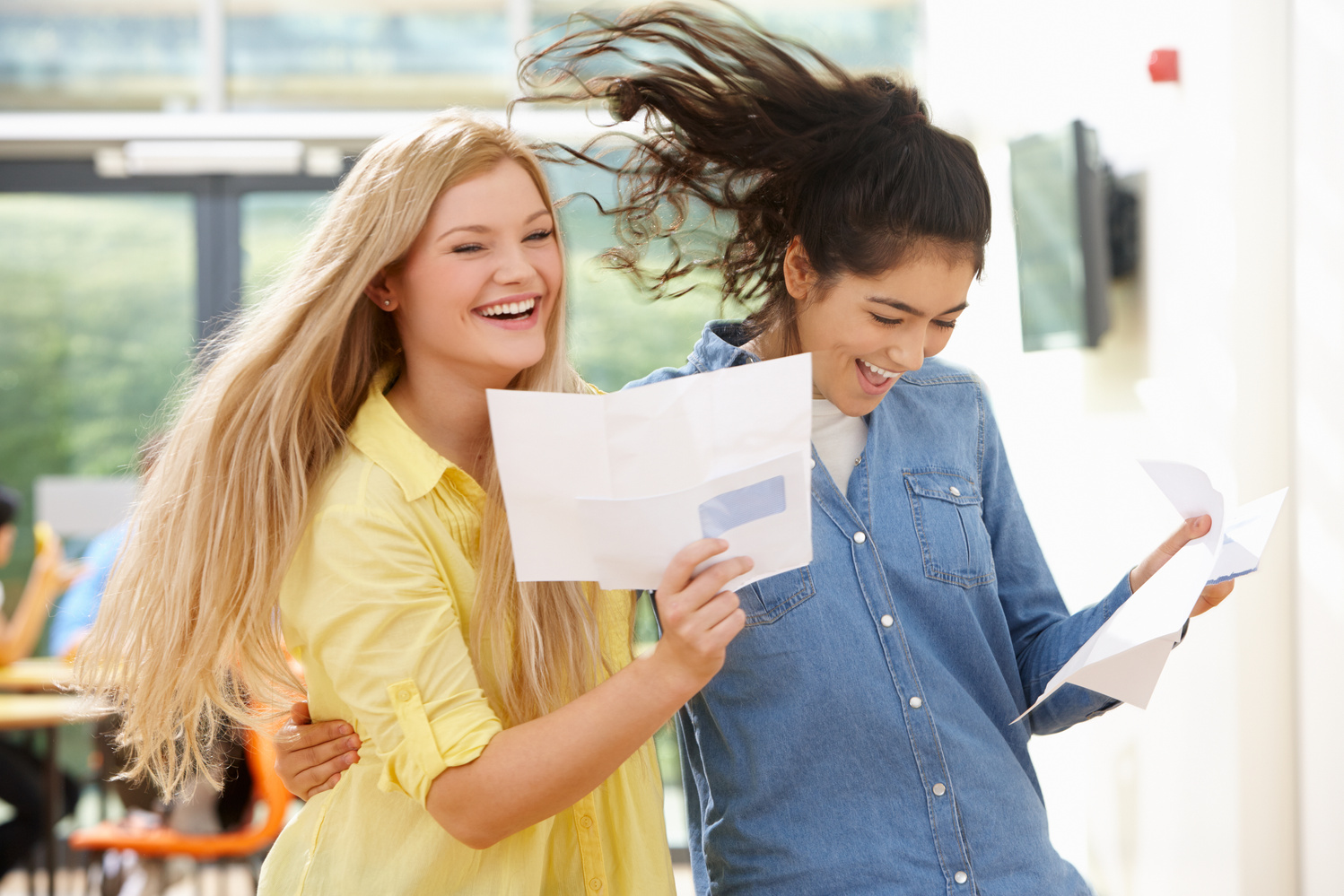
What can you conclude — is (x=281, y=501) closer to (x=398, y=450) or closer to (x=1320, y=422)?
(x=398, y=450)

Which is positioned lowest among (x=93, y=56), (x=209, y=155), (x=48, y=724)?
(x=48, y=724)

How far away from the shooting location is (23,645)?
355 centimetres

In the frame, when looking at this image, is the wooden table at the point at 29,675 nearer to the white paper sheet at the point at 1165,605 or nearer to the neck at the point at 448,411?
the neck at the point at 448,411

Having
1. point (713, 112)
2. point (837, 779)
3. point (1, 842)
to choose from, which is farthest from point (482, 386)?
point (1, 842)

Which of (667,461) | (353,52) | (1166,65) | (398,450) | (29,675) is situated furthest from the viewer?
(353,52)

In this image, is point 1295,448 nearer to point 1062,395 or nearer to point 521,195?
point 1062,395

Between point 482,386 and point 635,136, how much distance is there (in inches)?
15.9

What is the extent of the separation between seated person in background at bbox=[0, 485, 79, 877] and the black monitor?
310cm

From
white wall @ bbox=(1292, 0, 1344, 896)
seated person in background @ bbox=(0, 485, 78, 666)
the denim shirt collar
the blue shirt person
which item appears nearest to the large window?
seated person in background @ bbox=(0, 485, 78, 666)

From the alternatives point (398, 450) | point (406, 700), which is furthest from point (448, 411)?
point (406, 700)

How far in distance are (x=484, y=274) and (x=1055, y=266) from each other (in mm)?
2017

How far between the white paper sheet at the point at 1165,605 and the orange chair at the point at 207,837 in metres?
2.42

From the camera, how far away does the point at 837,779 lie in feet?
3.89

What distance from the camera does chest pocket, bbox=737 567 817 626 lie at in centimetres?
121
